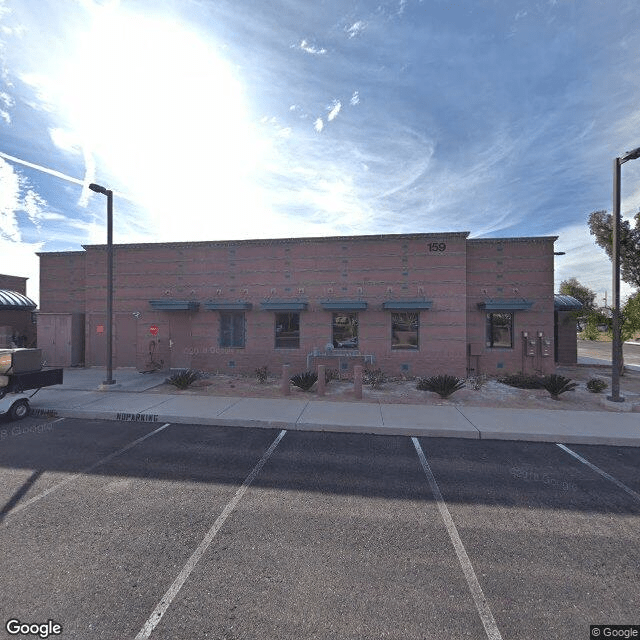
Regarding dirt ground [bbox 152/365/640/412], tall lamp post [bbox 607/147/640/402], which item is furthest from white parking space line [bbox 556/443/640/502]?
tall lamp post [bbox 607/147/640/402]

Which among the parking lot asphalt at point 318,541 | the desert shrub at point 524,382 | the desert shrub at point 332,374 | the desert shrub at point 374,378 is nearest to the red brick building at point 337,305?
the desert shrub at point 332,374

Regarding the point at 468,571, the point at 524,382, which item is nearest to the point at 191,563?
the point at 468,571

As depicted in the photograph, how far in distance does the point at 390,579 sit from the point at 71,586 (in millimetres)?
3265

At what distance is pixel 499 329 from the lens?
47.8ft

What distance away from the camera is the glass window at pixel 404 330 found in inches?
549

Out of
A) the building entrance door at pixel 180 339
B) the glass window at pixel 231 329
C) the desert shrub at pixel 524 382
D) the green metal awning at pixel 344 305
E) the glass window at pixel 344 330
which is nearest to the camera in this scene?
the desert shrub at pixel 524 382

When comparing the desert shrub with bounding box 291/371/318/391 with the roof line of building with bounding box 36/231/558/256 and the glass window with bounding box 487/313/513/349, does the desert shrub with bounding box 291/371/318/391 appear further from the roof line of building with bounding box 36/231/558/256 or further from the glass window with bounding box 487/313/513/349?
the glass window with bounding box 487/313/513/349

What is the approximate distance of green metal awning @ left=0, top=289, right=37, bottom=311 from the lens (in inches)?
677

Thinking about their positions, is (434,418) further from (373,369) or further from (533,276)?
(533,276)

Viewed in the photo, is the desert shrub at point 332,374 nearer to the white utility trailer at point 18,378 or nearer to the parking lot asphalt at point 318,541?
the parking lot asphalt at point 318,541

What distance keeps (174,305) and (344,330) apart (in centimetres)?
810

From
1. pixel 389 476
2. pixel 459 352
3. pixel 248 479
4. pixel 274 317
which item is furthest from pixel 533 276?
pixel 248 479

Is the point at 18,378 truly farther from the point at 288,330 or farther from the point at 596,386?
the point at 596,386

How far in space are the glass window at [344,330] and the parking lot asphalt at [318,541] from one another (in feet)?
25.8
